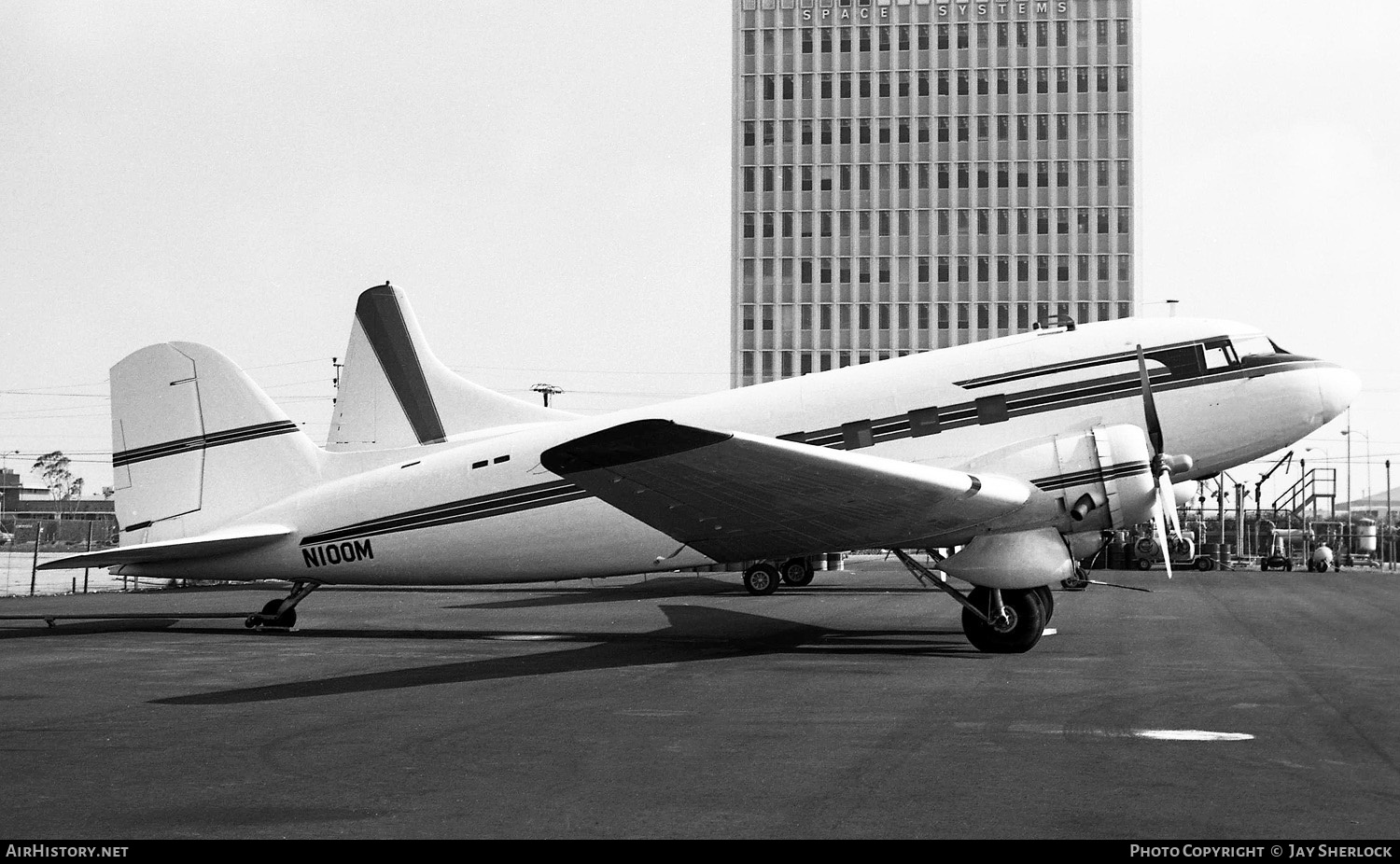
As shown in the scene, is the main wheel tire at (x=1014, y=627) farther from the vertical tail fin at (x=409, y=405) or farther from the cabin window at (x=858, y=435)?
the vertical tail fin at (x=409, y=405)

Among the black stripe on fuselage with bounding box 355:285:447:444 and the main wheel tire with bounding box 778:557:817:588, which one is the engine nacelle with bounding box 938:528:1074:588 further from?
the main wheel tire with bounding box 778:557:817:588

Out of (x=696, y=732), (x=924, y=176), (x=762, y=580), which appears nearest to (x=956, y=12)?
(x=924, y=176)

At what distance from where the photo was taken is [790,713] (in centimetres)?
1210

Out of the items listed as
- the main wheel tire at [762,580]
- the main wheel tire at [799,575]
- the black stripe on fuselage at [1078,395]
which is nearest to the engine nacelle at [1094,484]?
the black stripe on fuselage at [1078,395]

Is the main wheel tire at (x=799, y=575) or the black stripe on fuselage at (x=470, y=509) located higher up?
the black stripe on fuselage at (x=470, y=509)

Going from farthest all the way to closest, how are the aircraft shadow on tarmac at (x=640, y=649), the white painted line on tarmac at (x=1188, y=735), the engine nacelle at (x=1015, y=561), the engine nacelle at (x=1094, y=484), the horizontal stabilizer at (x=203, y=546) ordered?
the horizontal stabilizer at (x=203, y=546)
the engine nacelle at (x=1094, y=484)
the engine nacelle at (x=1015, y=561)
the aircraft shadow on tarmac at (x=640, y=649)
the white painted line on tarmac at (x=1188, y=735)

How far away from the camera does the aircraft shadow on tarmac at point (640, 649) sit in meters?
14.3

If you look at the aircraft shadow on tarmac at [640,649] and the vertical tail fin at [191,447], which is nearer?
the aircraft shadow on tarmac at [640,649]

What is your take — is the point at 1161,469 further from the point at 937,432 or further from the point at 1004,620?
the point at 937,432

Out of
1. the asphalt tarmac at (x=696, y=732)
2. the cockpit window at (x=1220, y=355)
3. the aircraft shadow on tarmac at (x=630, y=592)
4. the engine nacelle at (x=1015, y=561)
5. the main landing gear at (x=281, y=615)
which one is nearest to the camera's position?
the asphalt tarmac at (x=696, y=732)

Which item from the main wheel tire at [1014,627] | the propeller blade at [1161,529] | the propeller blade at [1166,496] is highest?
the propeller blade at [1166,496]

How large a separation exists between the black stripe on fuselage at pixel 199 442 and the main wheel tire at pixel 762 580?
16278 millimetres

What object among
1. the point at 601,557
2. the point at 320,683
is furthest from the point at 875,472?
the point at 320,683

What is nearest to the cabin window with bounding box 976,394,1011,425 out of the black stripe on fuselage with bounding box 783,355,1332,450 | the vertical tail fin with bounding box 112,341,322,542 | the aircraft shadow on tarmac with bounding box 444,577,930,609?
the black stripe on fuselage with bounding box 783,355,1332,450
